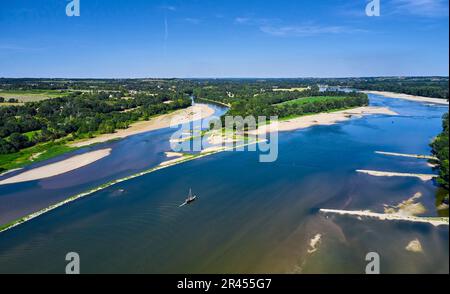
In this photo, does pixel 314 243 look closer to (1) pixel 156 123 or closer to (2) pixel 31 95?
(1) pixel 156 123

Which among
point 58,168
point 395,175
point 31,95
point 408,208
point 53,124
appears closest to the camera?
point 408,208

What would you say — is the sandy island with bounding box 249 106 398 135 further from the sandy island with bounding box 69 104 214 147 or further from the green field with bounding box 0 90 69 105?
the green field with bounding box 0 90 69 105

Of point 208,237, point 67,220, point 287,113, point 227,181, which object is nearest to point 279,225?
point 208,237

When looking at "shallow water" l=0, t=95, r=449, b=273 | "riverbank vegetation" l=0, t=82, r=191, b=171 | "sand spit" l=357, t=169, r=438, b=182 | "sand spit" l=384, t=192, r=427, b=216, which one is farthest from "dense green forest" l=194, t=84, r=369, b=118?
"sand spit" l=384, t=192, r=427, b=216

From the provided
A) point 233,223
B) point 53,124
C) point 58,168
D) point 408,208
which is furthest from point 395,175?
point 53,124

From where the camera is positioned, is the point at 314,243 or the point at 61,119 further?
the point at 61,119

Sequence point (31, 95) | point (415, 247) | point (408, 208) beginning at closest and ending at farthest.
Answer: point (415, 247) < point (408, 208) < point (31, 95)

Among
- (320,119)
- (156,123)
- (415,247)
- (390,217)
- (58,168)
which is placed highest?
(320,119)
